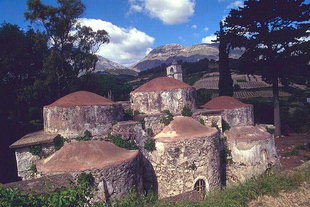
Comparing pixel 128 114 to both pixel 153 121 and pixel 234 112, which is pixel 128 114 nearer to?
pixel 153 121

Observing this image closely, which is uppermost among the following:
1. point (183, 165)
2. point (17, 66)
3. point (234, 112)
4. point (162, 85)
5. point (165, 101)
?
point (17, 66)

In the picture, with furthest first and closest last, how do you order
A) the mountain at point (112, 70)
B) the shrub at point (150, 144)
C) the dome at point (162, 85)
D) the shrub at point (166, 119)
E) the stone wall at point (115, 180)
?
the mountain at point (112, 70), the dome at point (162, 85), the shrub at point (166, 119), the shrub at point (150, 144), the stone wall at point (115, 180)

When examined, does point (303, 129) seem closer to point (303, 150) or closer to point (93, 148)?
point (303, 150)

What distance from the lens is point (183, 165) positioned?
13.2 m

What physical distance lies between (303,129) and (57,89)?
89.8 feet

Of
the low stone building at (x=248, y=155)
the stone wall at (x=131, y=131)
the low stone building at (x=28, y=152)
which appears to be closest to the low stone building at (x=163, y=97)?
the stone wall at (x=131, y=131)

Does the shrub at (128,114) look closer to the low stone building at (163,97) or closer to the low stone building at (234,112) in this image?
the low stone building at (163,97)

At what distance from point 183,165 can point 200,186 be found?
5.56 feet

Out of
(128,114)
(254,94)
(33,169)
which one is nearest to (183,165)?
(128,114)

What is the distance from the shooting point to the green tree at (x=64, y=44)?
20516 mm

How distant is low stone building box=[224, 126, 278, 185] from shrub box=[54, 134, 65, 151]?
10.6 metres

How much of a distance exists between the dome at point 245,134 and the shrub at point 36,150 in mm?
11745

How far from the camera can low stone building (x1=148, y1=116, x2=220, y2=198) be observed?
1323 centimetres

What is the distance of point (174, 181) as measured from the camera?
13273 millimetres
